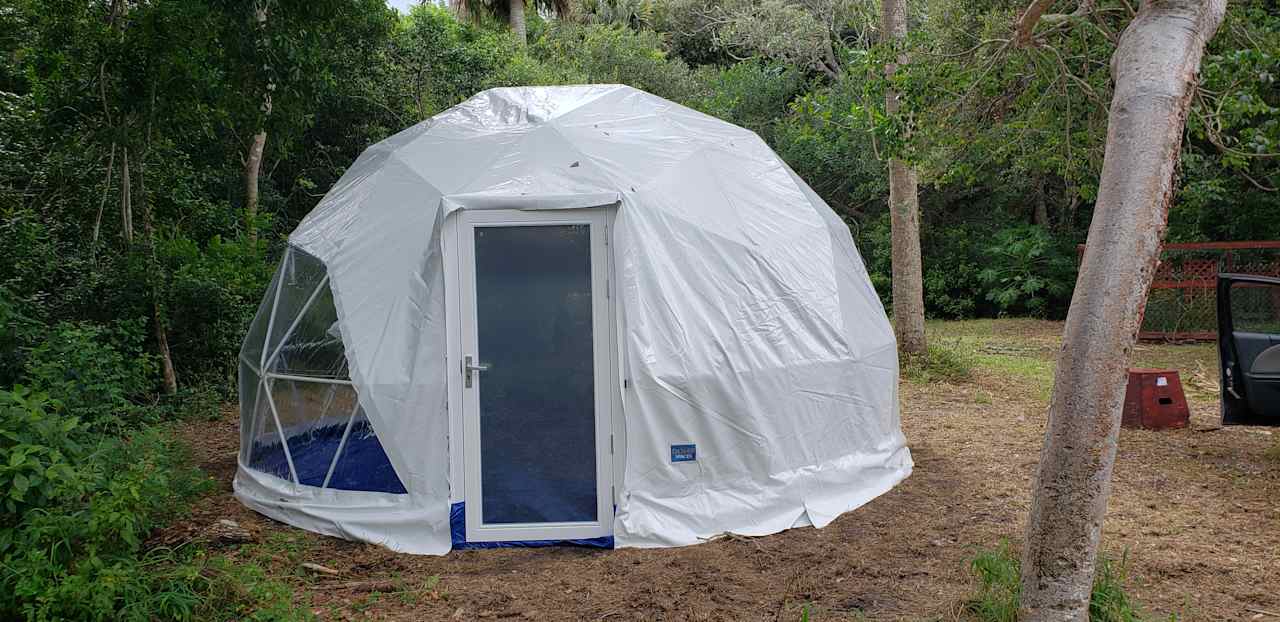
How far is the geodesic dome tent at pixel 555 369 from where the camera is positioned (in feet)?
16.8

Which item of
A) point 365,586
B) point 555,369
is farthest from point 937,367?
point 365,586

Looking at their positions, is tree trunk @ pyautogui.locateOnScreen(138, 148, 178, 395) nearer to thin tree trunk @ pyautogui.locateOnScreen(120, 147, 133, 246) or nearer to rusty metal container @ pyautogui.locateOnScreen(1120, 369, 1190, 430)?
thin tree trunk @ pyautogui.locateOnScreen(120, 147, 133, 246)

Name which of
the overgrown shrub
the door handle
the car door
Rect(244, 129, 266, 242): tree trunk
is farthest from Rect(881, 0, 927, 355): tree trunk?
Rect(244, 129, 266, 242): tree trunk

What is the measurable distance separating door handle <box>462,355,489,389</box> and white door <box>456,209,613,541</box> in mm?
14

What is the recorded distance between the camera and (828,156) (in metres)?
18.6

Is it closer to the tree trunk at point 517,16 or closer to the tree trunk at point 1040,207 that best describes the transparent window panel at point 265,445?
the tree trunk at point 517,16

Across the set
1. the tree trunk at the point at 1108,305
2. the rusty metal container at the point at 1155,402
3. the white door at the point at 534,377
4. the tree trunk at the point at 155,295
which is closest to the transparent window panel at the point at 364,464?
the white door at the point at 534,377

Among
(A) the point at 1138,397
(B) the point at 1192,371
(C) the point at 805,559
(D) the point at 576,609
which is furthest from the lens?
(B) the point at 1192,371

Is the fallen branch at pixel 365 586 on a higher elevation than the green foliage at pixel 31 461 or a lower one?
lower

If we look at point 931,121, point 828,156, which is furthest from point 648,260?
point 828,156

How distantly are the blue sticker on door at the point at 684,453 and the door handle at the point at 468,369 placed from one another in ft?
3.84

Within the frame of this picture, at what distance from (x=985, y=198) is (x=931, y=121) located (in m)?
13.4

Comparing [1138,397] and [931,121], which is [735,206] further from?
[1138,397]

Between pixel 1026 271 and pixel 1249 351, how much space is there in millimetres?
11264
